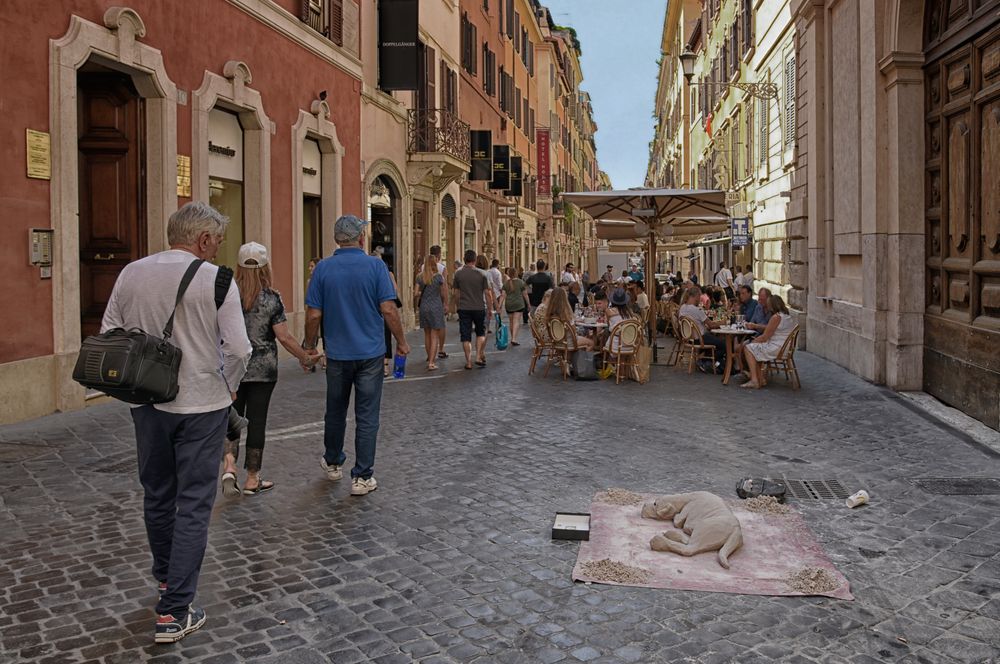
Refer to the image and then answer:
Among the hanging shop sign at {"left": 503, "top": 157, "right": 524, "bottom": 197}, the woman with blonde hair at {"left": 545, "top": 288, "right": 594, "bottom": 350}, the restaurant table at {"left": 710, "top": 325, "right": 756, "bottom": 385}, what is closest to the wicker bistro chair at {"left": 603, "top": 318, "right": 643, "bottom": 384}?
the woman with blonde hair at {"left": 545, "top": 288, "right": 594, "bottom": 350}

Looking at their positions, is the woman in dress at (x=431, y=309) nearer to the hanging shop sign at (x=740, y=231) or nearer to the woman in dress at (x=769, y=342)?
the woman in dress at (x=769, y=342)

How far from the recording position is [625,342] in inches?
481

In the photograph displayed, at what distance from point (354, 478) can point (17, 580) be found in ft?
7.38

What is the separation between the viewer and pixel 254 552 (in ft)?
16.1

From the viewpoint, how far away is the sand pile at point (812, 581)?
14.1ft

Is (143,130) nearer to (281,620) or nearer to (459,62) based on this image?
(281,620)

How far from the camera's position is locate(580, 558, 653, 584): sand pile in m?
4.48

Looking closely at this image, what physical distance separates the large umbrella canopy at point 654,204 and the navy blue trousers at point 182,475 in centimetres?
1096

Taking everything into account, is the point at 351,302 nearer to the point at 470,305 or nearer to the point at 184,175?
the point at 184,175

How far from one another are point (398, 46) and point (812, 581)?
1702cm

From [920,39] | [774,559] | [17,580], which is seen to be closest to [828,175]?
[920,39]

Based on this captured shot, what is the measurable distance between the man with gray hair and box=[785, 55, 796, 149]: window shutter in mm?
15282

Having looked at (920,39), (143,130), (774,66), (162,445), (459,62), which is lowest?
(162,445)

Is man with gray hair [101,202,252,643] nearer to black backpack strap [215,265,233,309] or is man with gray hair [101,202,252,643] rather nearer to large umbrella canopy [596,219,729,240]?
black backpack strap [215,265,233,309]
